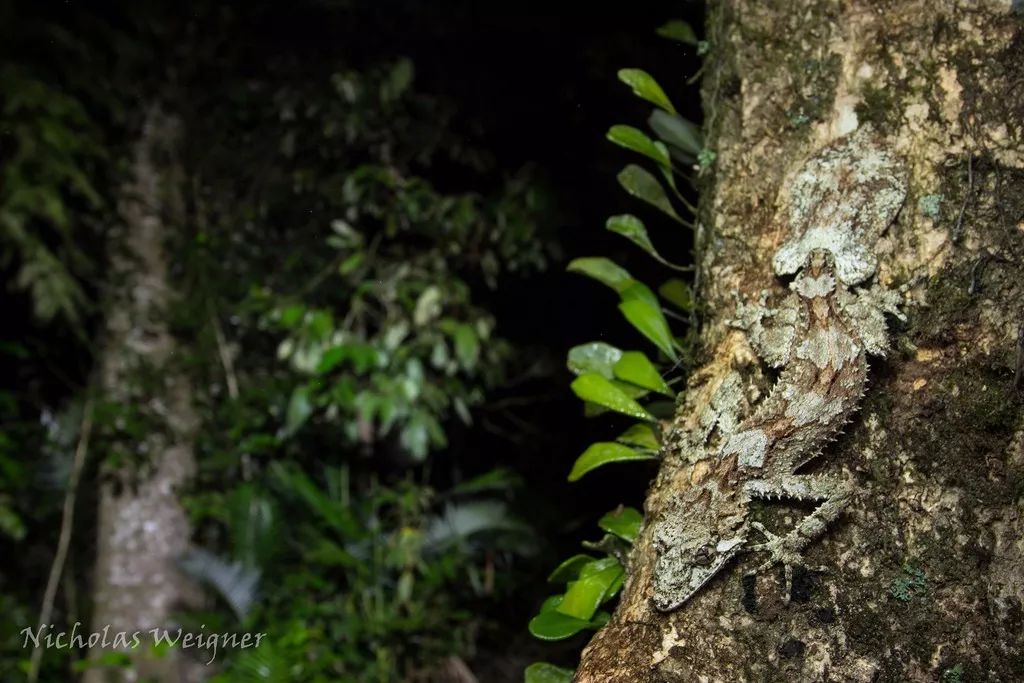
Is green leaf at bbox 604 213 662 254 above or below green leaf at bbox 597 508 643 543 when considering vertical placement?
above

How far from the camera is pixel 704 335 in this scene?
5.52 ft

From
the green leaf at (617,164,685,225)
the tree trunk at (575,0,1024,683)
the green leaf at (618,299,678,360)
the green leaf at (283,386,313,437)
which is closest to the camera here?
the tree trunk at (575,0,1024,683)

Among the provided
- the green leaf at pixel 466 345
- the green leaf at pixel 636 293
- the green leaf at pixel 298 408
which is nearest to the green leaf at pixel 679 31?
the green leaf at pixel 636 293

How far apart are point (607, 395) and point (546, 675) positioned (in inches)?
23.1

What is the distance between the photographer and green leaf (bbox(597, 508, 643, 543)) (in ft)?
5.45

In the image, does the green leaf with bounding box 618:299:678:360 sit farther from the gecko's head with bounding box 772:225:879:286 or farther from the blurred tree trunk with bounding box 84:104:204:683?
the blurred tree trunk with bounding box 84:104:204:683

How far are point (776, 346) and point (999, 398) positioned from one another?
370mm

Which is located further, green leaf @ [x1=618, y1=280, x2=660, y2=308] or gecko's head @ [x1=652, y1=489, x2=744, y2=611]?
green leaf @ [x1=618, y1=280, x2=660, y2=308]

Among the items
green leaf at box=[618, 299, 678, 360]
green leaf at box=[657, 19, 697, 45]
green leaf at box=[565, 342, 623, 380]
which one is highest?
green leaf at box=[657, 19, 697, 45]

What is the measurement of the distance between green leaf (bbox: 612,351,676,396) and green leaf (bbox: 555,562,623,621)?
404 mm

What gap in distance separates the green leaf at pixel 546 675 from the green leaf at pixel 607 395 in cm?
54

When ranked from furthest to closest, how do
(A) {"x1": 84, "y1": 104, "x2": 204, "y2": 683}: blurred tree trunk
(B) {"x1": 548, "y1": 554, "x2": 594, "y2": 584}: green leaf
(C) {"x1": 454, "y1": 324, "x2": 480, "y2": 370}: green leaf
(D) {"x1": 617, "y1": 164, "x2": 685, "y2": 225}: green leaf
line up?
(A) {"x1": 84, "y1": 104, "x2": 204, "y2": 683}: blurred tree trunk < (C) {"x1": 454, "y1": 324, "x2": 480, "y2": 370}: green leaf < (D) {"x1": 617, "y1": 164, "x2": 685, "y2": 225}: green leaf < (B) {"x1": 548, "y1": 554, "x2": 594, "y2": 584}: green leaf

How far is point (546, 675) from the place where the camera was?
1.57m

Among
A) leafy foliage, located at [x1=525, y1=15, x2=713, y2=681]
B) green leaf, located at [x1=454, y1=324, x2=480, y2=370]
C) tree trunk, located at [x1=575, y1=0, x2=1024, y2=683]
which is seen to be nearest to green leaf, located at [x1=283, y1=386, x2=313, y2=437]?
green leaf, located at [x1=454, y1=324, x2=480, y2=370]
